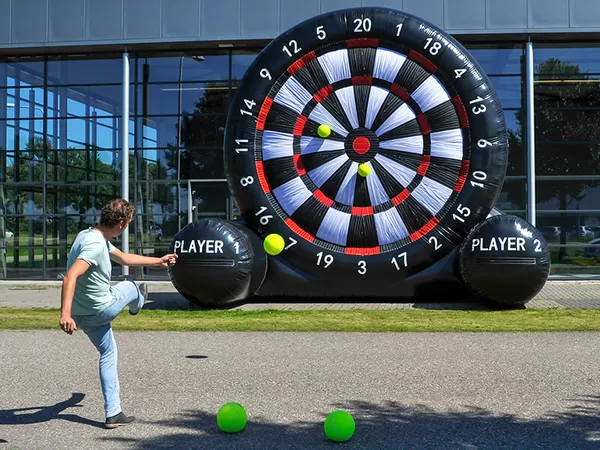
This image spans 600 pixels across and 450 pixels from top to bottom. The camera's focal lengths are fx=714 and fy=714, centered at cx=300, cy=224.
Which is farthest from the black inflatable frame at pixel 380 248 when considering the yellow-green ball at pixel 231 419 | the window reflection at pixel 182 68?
the window reflection at pixel 182 68

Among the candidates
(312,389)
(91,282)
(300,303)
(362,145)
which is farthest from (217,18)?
(91,282)

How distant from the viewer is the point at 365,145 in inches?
413

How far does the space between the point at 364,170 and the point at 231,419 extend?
664cm

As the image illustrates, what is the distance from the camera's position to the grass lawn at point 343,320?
823 centimetres

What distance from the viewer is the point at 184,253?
9.83m

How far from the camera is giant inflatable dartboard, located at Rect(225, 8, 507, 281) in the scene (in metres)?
10.2

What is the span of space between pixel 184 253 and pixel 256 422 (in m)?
5.66

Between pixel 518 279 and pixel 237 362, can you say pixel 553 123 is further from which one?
pixel 237 362

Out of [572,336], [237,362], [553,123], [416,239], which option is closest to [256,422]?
[237,362]

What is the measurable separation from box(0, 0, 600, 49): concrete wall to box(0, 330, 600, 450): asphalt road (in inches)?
371

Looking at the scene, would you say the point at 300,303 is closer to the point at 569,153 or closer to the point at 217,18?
the point at 217,18

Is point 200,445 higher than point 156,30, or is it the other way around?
point 156,30

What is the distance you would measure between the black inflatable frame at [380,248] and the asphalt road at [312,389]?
2.53 metres

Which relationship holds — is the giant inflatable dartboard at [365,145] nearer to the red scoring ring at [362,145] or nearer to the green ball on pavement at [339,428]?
the red scoring ring at [362,145]
